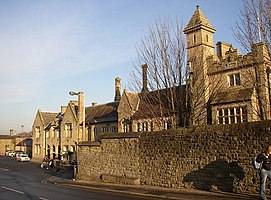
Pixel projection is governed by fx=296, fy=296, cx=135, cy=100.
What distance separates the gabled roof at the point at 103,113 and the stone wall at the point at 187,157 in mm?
19062

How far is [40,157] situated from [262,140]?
50.9 m

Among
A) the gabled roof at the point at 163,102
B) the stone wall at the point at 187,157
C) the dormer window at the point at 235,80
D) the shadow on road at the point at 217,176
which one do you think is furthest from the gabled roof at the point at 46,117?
the shadow on road at the point at 217,176

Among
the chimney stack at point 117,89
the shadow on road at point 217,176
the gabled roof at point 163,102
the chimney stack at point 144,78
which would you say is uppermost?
the chimney stack at point 117,89

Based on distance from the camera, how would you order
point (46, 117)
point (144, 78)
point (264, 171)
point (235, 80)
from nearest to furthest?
1. point (264, 171)
2. point (144, 78)
3. point (235, 80)
4. point (46, 117)

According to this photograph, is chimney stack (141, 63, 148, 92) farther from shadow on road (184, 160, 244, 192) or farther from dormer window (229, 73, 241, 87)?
shadow on road (184, 160, 244, 192)

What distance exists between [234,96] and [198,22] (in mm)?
7639

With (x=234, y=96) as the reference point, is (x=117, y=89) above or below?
above

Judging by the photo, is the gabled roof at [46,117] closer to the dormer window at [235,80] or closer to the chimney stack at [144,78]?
the chimney stack at [144,78]

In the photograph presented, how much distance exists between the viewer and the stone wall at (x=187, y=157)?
13797 millimetres

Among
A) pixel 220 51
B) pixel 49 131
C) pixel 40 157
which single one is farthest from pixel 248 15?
pixel 40 157

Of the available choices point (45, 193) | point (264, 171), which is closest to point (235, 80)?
point (264, 171)

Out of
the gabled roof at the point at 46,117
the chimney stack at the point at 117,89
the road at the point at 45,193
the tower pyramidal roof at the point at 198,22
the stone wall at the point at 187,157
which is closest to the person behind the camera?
the stone wall at the point at 187,157

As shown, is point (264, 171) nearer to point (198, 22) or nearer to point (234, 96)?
point (234, 96)

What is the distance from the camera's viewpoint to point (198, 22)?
27.0 metres
